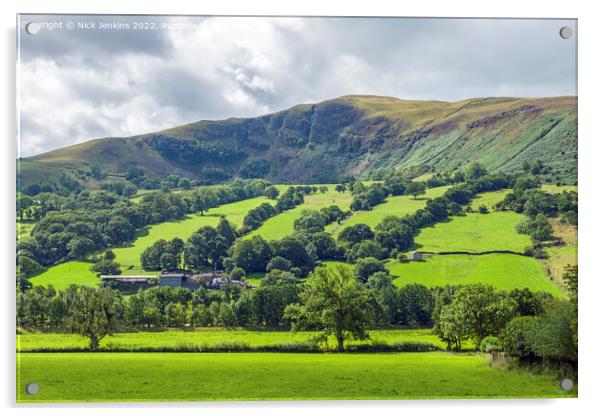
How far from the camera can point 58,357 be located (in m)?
15.1

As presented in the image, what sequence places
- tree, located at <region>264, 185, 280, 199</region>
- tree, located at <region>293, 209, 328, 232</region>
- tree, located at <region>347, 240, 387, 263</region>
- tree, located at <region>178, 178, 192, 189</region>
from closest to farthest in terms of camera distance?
tree, located at <region>347, 240, 387, 263</region> → tree, located at <region>293, 209, 328, 232</region> → tree, located at <region>178, 178, 192, 189</region> → tree, located at <region>264, 185, 280, 199</region>

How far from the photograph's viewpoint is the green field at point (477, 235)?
59.6 feet

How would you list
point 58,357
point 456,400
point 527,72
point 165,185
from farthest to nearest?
point 165,185 < point 527,72 < point 58,357 < point 456,400

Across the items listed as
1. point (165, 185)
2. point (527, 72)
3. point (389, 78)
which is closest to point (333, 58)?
point (389, 78)

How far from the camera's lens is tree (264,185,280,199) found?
19483mm

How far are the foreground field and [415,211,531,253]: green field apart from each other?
379 centimetres

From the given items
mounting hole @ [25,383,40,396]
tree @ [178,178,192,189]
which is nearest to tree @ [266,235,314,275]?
tree @ [178,178,192,189]

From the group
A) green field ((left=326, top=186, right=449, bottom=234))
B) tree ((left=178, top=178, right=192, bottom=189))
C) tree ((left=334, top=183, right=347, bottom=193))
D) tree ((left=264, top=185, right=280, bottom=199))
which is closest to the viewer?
tree ((left=178, top=178, right=192, bottom=189))

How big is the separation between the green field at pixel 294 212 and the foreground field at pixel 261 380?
449 cm

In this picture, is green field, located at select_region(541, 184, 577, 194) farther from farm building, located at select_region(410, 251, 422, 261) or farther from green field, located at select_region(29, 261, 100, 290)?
green field, located at select_region(29, 261, 100, 290)

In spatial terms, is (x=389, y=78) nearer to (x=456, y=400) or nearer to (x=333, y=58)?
(x=333, y=58)

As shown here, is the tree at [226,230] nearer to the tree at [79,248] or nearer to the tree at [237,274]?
the tree at [237,274]

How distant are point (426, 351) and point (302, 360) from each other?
283cm

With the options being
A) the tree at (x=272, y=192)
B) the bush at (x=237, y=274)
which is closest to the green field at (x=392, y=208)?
the tree at (x=272, y=192)
